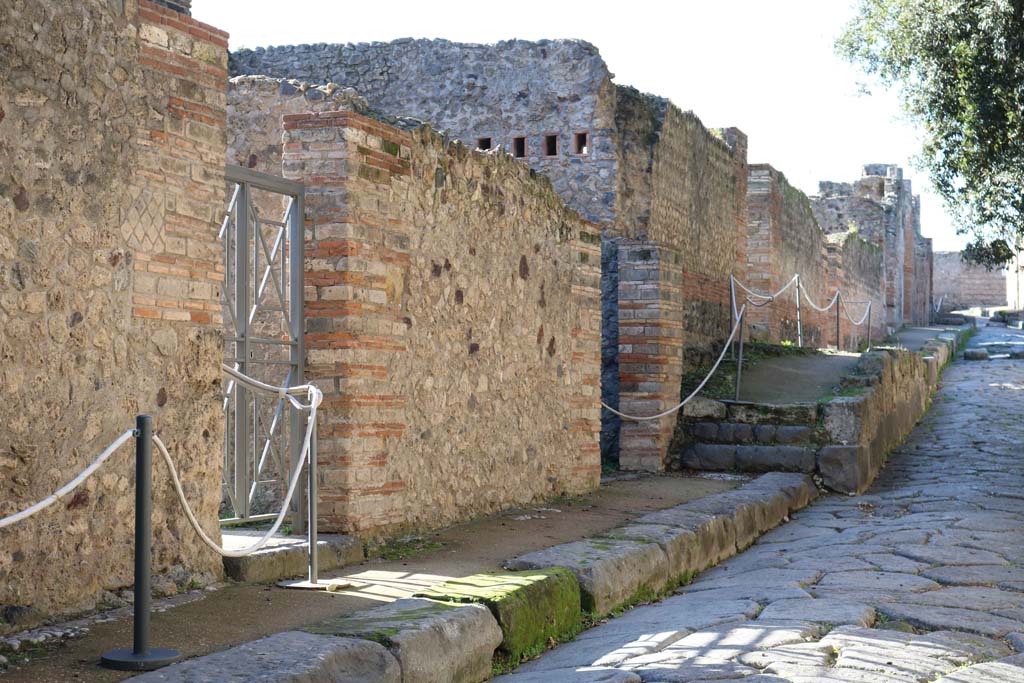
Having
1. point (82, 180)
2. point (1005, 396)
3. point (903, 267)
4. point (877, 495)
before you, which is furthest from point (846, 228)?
point (82, 180)

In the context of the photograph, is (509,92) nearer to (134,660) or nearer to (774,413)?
(774,413)

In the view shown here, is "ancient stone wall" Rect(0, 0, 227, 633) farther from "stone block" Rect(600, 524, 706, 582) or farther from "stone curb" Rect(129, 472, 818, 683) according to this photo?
"stone block" Rect(600, 524, 706, 582)

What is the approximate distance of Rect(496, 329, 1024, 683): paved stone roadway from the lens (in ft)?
14.8

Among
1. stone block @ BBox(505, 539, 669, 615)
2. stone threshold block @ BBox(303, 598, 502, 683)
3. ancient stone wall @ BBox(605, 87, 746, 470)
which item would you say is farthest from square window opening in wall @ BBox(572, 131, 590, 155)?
stone threshold block @ BBox(303, 598, 502, 683)

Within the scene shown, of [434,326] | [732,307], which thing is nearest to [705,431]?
[732,307]

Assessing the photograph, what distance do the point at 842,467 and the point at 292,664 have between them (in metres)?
8.14

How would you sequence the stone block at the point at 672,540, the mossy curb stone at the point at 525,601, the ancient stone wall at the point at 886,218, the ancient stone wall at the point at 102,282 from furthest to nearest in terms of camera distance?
1. the ancient stone wall at the point at 886,218
2. the stone block at the point at 672,540
3. the mossy curb stone at the point at 525,601
4. the ancient stone wall at the point at 102,282

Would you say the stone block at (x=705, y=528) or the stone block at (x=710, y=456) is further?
the stone block at (x=710, y=456)

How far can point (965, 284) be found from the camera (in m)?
52.7

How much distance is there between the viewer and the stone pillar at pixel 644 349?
37.5 ft

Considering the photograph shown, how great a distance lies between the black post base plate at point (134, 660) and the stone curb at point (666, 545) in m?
2.32

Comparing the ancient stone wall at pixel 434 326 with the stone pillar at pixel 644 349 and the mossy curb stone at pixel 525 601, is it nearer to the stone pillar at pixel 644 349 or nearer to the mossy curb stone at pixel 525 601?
the mossy curb stone at pixel 525 601

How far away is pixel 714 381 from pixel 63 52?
30.5ft

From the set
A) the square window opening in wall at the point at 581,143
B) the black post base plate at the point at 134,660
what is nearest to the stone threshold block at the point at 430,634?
the black post base plate at the point at 134,660
